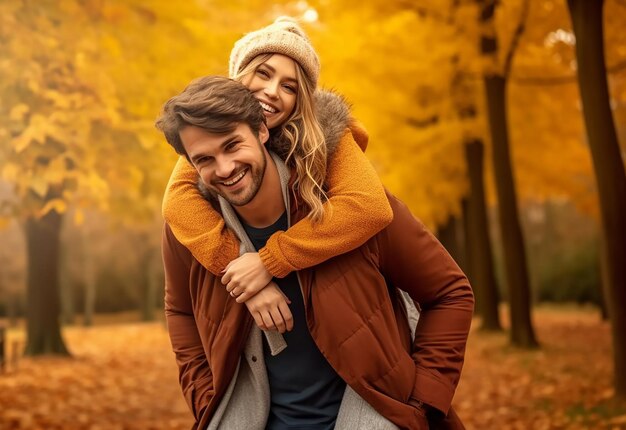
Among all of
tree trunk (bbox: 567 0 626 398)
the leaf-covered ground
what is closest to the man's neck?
the leaf-covered ground

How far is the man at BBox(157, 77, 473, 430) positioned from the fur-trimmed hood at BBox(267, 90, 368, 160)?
0.12 m

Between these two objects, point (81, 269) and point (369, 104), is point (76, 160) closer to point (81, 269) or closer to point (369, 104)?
point (369, 104)

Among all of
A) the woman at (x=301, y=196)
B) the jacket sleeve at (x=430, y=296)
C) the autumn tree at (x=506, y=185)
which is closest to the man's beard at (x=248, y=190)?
the woman at (x=301, y=196)

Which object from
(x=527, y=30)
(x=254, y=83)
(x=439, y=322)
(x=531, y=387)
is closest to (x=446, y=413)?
(x=439, y=322)

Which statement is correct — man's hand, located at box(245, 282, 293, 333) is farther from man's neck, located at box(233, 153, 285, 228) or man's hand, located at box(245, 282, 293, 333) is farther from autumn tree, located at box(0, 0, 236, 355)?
autumn tree, located at box(0, 0, 236, 355)

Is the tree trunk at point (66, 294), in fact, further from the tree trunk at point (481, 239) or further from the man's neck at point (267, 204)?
the man's neck at point (267, 204)

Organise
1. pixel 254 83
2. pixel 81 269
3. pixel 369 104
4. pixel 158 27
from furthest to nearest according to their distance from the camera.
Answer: pixel 81 269 < pixel 369 104 < pixel 158 27 < pixel 254 83

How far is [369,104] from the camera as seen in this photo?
1750cm

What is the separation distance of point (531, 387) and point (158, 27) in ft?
21.8

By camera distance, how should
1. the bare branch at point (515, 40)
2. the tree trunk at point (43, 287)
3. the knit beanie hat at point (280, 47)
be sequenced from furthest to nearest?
the tree trunk at point (43, 287)
the bare branch at point (515, 40)
the knit beanie hat at point (280, 47)

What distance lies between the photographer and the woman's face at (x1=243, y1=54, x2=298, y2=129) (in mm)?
3139

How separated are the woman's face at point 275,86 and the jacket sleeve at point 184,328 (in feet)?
1.83

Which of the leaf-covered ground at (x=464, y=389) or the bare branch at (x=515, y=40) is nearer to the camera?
the leaf-covered ground at (x=464, y=389)

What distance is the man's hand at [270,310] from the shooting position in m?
2.64
